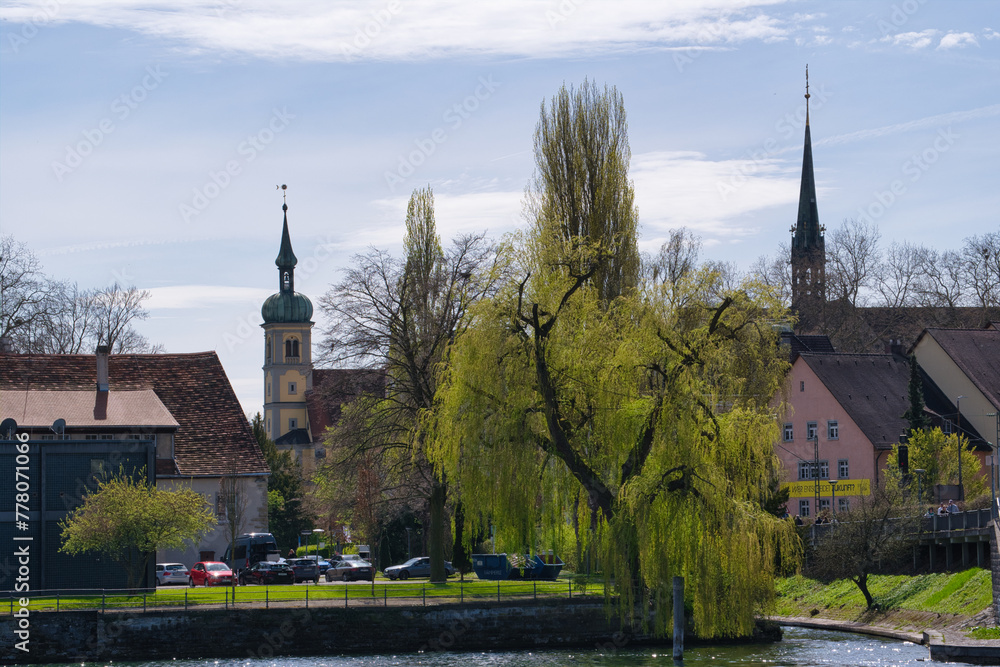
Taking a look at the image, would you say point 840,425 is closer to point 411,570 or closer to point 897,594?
point 897,594

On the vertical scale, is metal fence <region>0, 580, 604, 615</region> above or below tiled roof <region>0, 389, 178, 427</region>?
below

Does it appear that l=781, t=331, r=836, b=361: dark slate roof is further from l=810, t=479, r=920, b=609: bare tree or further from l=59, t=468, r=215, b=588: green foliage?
l=59, t=468, r=215, b=588: green foliage

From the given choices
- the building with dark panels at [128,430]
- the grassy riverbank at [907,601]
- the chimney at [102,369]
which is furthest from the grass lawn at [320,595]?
the chimney at [102,369]

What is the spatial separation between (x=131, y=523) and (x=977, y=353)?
165 ft

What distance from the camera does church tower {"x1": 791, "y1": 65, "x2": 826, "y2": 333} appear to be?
97.5m

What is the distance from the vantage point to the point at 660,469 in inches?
1352

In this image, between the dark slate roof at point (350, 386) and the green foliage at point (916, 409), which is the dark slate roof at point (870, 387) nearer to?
the green foliage at point (916, 409)

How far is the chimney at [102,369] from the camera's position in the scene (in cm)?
5434

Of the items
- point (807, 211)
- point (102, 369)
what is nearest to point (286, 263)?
point (807, 211)

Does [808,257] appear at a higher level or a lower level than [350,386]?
higher

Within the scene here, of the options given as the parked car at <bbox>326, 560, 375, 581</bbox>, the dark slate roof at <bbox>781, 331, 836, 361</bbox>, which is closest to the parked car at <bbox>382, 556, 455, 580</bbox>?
the parked car at <bbox>326, 560, 375, 581</bbox>

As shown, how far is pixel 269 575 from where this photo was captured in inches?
2013

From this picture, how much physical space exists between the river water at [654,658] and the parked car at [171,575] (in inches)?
535

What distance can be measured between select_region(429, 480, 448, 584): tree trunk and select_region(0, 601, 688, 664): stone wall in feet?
26.6
